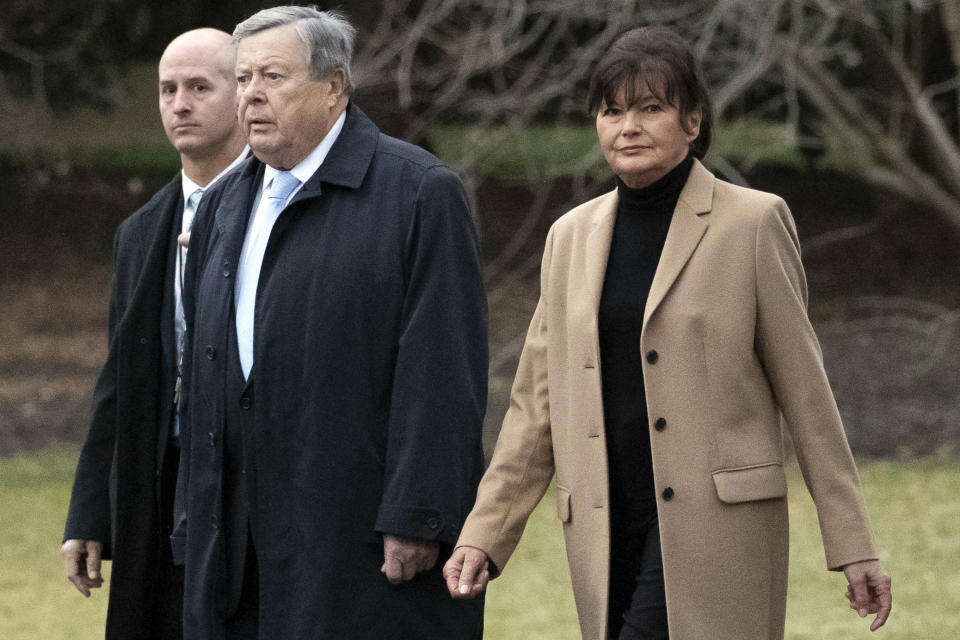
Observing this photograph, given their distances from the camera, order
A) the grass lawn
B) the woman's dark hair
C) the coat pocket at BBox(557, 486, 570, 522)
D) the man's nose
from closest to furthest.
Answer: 1. the woman's dark hair
2. the coat pocket at BBox(557, 486, 570, 522)
3. the man's nose
4. the grass lawn

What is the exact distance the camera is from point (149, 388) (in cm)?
403

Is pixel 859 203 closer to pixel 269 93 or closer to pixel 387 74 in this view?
pixel 387 74

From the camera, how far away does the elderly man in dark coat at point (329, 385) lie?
3.33 meters

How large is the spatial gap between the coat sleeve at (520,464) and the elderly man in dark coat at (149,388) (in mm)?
1071

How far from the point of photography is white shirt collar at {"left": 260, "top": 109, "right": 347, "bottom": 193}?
351cm

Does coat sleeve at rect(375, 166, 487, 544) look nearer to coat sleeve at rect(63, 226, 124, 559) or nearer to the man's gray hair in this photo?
the man's gray hair

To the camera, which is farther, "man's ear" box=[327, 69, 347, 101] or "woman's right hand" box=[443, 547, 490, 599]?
"man's ear" box=[327, 69, 347, 101]

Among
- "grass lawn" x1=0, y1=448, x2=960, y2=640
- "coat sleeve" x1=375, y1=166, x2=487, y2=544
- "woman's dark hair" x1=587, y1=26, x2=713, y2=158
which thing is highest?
"woman's dark hair" x1=587, y1=26, x2=713, y2=158

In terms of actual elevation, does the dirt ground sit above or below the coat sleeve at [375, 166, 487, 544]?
above

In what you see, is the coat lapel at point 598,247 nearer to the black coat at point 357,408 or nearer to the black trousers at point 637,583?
the black coat at point 357,408

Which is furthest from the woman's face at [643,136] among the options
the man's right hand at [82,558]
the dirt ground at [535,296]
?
the dirt ground at [535,296]

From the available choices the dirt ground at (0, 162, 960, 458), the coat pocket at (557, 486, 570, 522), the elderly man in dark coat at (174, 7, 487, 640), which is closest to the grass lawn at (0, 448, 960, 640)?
the dirt ground at (0, 162, 960, 458)

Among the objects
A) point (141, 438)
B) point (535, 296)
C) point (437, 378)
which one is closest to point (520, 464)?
point (437, 378)

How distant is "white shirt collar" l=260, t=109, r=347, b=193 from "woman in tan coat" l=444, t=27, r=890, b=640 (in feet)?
2.11
